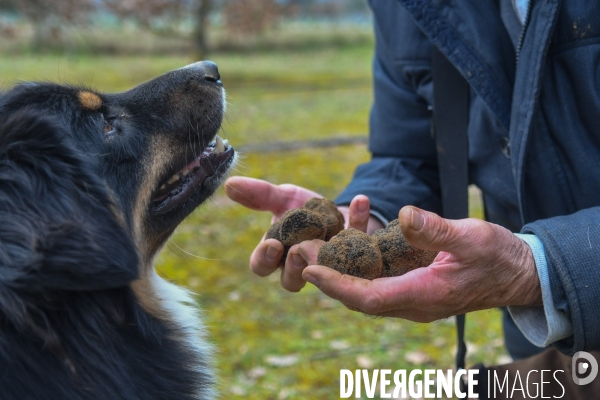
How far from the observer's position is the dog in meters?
1.67

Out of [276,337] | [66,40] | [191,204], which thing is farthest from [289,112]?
[191,204]

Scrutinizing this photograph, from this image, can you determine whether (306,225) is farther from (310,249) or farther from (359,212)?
(359,212)

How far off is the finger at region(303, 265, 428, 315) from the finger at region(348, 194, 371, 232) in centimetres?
48

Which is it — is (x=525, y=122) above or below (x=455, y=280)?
above

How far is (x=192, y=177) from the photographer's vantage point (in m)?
2.46

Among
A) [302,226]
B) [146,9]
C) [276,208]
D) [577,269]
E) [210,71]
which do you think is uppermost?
[146,9]

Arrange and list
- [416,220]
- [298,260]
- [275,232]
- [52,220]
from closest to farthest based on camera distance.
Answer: [416,220]
[52,220]
[298,260]
[275,232]

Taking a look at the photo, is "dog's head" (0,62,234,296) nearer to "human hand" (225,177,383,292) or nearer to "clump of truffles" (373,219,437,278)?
"human hand" (225,177,383,292)

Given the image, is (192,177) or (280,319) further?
(280,319)

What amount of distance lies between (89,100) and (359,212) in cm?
104

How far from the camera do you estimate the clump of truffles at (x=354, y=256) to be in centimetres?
186

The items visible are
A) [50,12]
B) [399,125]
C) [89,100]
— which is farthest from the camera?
[50,12]

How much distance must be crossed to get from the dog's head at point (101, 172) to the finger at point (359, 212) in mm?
561

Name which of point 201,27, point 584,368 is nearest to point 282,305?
point 584,368
